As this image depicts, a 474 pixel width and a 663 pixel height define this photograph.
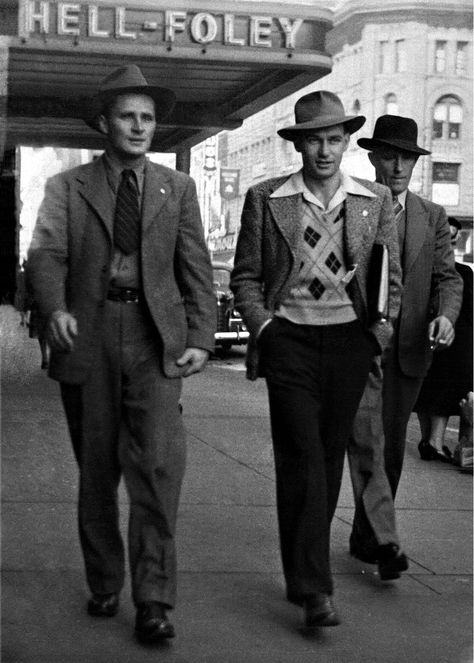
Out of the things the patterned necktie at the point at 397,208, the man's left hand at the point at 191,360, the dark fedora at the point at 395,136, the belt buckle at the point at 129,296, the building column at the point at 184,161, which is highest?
the building column at the point at 184,161

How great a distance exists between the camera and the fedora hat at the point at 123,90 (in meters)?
4.89

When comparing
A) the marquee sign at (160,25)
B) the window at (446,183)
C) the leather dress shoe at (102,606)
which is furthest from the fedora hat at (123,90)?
the window at (446,183)

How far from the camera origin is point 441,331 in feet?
19.0

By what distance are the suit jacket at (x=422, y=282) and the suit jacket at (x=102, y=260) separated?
4.31 ft

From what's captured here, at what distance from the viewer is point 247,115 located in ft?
55.8

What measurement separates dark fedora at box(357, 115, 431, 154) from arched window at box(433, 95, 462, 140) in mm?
21052

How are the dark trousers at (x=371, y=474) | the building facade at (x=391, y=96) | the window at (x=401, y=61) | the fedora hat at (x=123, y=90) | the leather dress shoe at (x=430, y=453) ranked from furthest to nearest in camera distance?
the window at (x=401, y=61) → the building facade at (x=391, y=96) → the leather dress shoe at (x=430, y=453) → the dark trousers at (x=371, y=474) → the fedora hat at (x=123, y=90)

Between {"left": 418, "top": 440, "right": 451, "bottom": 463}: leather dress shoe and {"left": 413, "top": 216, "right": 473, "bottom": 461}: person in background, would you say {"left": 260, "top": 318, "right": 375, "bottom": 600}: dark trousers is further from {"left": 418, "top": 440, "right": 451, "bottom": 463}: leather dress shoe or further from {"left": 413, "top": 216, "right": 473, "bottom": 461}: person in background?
{"left": 418, "top": 440, "right": 451, "bottom": 463}: leather dress shoe

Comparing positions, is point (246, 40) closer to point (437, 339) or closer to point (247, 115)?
point (247, 115)

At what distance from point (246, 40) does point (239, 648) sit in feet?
31.2

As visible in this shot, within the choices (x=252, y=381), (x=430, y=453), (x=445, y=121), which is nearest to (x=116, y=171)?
(x=252, y=381)

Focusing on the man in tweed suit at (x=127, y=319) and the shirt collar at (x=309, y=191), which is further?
the shirt collar at (x=309, y=191)

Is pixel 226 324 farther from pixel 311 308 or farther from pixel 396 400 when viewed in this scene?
pixel 311 308

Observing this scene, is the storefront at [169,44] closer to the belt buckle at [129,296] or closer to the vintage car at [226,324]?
the belt buckle at [129,296]
